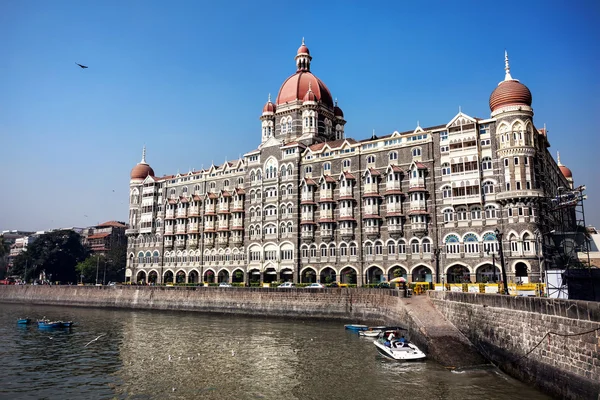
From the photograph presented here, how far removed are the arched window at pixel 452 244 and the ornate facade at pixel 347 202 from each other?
0.68ft

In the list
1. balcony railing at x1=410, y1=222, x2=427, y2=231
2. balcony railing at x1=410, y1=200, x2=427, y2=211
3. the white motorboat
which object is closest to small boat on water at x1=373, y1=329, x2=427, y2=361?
the white motorboat

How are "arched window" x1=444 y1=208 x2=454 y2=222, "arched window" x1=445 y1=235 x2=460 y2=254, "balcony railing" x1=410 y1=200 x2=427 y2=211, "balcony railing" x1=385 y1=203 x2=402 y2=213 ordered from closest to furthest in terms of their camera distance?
"arched window" x1=445 y1=235 x2=460 y2=254 < "arched window" x1=444 y1=208 x2=454 y2=222 < "balcony railing" x1=410 y1=200 x2=427 y2=211 < "balcony railing" x1=385 y1=203 x2=402 y2=213

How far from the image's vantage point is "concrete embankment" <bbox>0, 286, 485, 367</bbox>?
37.3 metres

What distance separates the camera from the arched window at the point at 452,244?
67400mm

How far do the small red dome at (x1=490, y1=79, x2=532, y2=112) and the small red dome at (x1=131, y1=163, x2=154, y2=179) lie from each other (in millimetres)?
80577

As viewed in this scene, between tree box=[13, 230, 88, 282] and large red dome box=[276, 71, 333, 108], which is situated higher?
large red dome box=[276, 71, 333, 108]

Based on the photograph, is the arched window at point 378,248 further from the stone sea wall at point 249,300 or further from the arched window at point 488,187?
the arched window at point 488,187

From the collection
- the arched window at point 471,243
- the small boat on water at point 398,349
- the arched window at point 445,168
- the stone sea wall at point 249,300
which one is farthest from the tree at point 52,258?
the small boat on water at point 398,349

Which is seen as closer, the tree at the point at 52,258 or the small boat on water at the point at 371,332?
the small boat on water at the point at 371,332

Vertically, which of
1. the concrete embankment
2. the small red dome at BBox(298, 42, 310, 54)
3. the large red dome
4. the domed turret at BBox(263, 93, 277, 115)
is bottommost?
the concrete embankment

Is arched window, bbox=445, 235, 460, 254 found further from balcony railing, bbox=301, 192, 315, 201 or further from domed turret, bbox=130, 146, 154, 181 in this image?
domed turret, bbox=130, 146, 154, 181

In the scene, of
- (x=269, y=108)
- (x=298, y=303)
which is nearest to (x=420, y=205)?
(x=298, y=303)

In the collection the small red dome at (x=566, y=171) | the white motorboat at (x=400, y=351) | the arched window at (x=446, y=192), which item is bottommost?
the white motorboat at (x=400, y=351)

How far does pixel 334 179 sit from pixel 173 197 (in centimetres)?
4219
